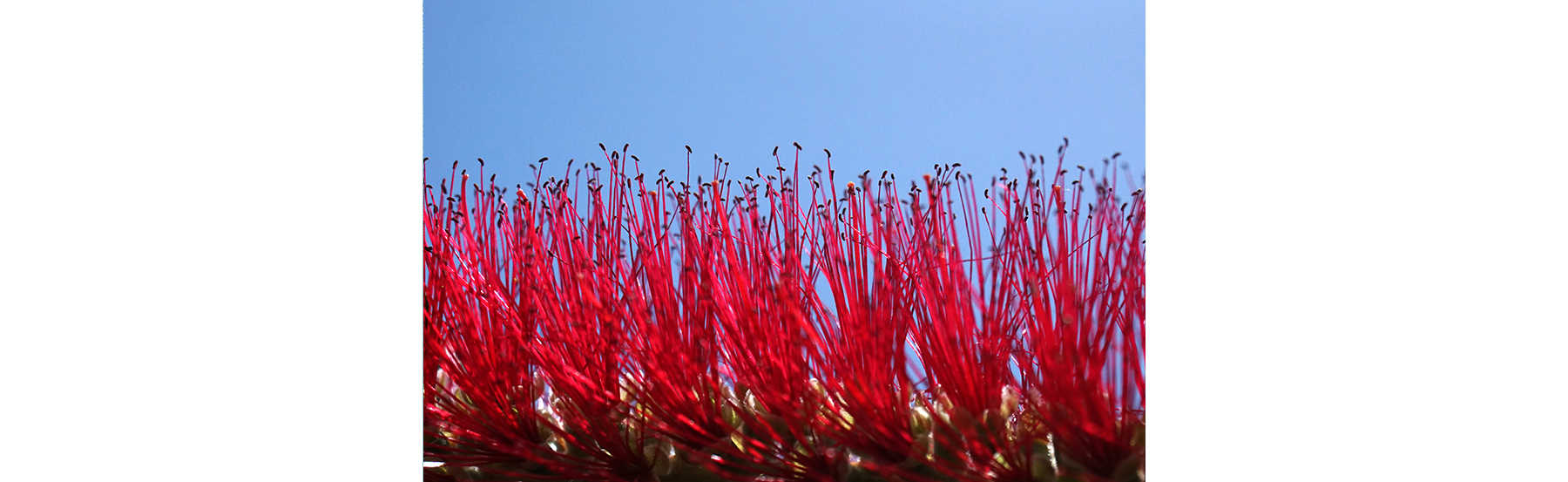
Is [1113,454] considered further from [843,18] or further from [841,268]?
[843,18]

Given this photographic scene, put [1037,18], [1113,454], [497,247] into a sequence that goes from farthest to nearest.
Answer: [497,247] < [1037,18] < [1113,454]

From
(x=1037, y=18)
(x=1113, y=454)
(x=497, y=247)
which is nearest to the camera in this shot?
(x=1113, y=454)

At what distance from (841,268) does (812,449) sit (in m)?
0.17

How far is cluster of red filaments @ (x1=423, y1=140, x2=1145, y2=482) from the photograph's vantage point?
0.95 metres

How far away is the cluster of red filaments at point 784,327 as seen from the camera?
953 millimetres

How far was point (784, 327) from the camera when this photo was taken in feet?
3.45
